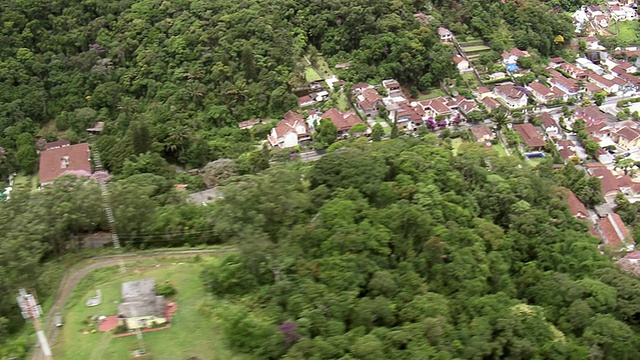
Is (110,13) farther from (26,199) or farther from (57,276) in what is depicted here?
(57,276)

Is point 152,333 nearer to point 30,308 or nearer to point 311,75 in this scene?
point 30,308

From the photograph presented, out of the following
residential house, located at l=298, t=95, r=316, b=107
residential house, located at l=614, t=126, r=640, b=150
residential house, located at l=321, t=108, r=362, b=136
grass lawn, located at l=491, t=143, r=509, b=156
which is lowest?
residential house, located at l=614, t=126, r=640, b=150

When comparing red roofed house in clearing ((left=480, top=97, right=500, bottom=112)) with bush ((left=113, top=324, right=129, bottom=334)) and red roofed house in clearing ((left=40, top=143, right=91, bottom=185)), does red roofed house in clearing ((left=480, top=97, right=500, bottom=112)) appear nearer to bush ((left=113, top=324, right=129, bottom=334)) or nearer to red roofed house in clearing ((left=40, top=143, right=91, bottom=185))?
red roofed house in clearing ((left=40, top=143, right=91, bottom=185))

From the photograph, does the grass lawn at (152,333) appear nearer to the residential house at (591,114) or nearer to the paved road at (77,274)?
the paved road at (77,274)

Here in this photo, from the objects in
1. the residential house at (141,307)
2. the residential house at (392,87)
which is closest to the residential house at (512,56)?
the residential house at (392,87)

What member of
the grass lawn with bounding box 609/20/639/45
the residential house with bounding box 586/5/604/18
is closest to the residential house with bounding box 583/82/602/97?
the grass lawn with bounding box 609/20/639/45

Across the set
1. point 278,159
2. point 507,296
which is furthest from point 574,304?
point 278,159
